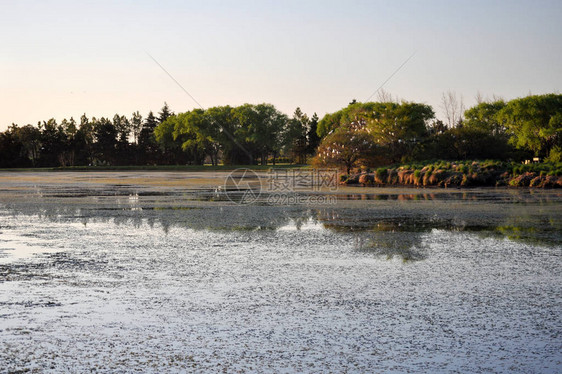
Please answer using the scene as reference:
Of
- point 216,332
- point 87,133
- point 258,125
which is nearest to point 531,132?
point 258,125

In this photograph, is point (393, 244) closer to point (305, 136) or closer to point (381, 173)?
point (381, 173)

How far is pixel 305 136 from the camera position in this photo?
5620 inches

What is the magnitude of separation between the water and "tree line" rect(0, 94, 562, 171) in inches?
1417

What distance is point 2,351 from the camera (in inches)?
208

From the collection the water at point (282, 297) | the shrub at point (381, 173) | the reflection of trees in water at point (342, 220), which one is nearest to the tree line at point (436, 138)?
the shrub at point (381, 173)

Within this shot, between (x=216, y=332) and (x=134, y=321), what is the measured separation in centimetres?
96

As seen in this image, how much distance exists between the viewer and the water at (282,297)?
514 centimetres

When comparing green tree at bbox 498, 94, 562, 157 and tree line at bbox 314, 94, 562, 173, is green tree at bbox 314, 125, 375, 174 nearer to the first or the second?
tree line at bbox 314, 94, 562, 173

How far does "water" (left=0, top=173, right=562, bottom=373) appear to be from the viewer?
5.14 meters

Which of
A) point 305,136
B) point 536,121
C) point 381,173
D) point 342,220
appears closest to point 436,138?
point 381,173

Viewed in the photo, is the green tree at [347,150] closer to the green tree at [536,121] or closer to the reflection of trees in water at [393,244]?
the green tree at [536,121]

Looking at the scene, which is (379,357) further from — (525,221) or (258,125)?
(258,125)

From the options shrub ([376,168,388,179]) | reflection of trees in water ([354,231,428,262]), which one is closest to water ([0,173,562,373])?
reflection of trees in water ([354,231,428,262])

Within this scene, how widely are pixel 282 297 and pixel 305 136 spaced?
136m
